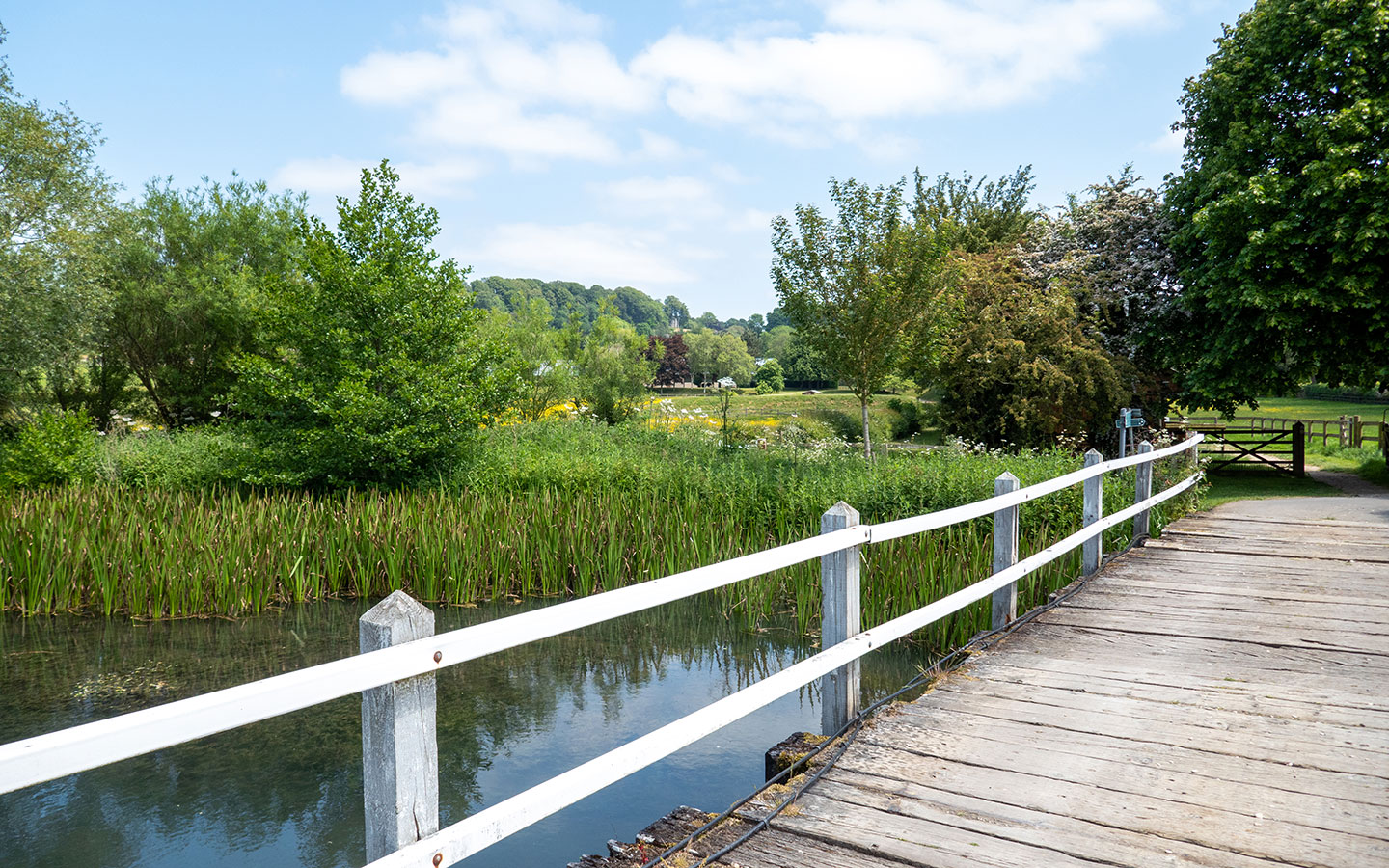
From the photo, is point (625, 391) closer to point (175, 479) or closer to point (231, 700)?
point (175, 479)

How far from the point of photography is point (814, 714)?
653cm

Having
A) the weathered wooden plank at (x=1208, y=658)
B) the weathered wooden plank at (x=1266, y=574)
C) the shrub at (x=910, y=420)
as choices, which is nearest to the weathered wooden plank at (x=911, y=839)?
the weathered wooden plank at (x=1208, y=658)

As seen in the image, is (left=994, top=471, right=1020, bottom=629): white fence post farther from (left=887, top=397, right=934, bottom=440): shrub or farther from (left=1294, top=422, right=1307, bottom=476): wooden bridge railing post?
(left=887, top=397, right=934, bottom=440): shrub

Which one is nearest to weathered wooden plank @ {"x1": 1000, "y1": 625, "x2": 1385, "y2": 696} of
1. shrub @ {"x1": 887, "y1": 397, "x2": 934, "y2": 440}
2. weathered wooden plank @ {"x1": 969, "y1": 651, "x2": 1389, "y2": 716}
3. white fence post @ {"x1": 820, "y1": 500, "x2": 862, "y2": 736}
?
weathered wooden plank @ {"x1": 969, "y1": 651, "x2": 1389, "y2": 716}

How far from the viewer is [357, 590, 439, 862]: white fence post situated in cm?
217

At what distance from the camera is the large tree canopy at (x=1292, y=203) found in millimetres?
16797

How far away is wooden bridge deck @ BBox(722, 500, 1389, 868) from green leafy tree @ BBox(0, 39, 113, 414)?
21.4 metres

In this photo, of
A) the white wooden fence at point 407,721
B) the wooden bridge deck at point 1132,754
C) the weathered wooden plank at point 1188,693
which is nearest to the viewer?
the white wooden fence at point 407,721

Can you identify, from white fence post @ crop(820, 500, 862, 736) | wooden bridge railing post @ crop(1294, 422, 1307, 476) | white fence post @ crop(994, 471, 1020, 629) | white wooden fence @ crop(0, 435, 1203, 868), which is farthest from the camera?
wooden bridge railing post @ crop(1294, 422, 1307, 476)

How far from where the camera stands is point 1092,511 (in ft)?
25.6

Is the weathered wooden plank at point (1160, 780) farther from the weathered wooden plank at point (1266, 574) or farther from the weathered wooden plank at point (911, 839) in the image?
the weathered wooden plank at point (1266, 574)

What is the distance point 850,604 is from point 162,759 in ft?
15.3

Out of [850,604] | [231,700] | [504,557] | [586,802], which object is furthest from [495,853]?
[504,557]

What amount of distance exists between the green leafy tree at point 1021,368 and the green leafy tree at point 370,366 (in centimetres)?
1150
